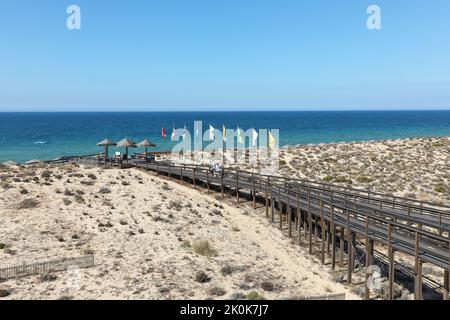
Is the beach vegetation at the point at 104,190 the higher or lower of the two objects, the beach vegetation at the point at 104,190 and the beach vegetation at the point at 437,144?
the lower

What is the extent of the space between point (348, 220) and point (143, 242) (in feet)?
34.4

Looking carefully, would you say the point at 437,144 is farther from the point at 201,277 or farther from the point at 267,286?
the point at 201,277

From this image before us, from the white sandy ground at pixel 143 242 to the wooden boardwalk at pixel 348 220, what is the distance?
1.42 meters

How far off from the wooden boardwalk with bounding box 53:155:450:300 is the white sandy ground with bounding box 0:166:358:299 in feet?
4.65

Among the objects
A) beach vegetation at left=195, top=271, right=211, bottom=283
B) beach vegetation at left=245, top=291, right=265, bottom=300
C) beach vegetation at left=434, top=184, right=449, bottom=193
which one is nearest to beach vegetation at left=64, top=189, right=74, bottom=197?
beach vegetation at left=195, top=271, right=211, bottom=283

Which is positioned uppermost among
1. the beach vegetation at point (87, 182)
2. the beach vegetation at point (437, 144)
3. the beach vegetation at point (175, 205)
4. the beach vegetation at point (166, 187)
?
the beach vegetation at point (437, 144)

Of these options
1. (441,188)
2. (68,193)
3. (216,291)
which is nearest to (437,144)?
(441,188)

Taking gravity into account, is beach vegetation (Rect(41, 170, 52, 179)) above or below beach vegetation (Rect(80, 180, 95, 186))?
above

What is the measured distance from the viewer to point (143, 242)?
20.5 meters

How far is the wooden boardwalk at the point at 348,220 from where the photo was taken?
49.9ft

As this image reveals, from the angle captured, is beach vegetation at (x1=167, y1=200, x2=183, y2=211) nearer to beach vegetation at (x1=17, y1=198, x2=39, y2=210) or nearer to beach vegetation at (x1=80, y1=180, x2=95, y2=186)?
beach vegetation at (x1=80, y1=180, x2=95, y2=186)

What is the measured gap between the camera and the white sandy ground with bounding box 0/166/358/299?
15758 millimetres

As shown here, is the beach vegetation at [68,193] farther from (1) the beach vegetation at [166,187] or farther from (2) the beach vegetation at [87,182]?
(1) the beach vegetation at [166,187]

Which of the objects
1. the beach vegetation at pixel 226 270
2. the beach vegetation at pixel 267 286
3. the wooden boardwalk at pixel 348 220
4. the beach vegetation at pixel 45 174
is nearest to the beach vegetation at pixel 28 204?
the beach vegetation at pixel 45 174
